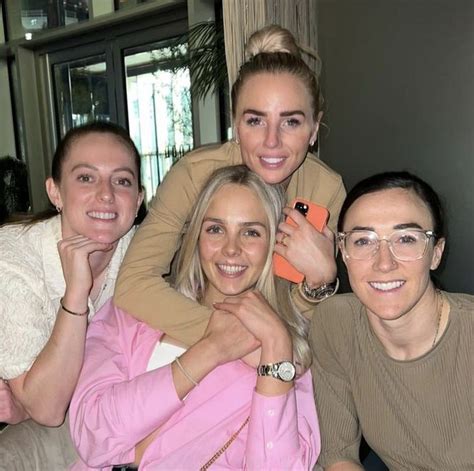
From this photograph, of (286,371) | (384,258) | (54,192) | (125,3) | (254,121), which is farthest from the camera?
(125,3)

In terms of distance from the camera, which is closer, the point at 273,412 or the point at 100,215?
the point at 273,412

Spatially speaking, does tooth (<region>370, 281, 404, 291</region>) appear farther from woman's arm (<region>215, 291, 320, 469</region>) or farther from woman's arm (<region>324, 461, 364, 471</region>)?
woman's arm (<region>324, 461, 364, 471</region>)

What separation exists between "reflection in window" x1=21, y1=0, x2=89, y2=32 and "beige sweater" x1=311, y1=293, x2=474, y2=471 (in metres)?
5.24

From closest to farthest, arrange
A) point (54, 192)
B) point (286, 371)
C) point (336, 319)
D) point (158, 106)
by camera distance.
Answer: point (286, 371), point (336, 319), point (54, 192), point (158, 106)

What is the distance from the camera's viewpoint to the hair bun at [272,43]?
1.85 m

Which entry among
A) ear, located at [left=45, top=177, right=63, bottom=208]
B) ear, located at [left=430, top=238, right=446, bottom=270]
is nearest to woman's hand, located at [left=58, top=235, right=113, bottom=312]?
ear, located at [left=45, top=177, right=63, bottom=208]

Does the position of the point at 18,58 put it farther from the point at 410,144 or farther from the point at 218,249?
the point at 218,249

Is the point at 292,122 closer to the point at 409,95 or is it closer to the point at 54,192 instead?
the point at 54,192

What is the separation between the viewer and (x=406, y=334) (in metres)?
1.37

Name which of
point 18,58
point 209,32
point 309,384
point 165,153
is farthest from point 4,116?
point 309,384

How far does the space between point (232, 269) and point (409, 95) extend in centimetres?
189

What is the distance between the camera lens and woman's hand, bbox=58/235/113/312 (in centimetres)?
155

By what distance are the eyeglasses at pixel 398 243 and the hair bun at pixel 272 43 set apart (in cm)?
79

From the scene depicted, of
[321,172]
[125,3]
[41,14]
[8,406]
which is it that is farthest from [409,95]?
[41,14]
